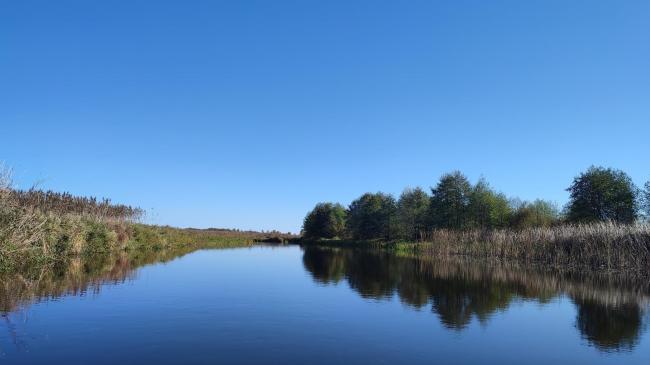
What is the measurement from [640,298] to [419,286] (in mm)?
8026

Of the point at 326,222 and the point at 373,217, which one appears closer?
the point at 373,217

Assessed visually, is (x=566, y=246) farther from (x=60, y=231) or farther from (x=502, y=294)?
(x=60, y=231)

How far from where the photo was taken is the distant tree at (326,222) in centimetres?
10231

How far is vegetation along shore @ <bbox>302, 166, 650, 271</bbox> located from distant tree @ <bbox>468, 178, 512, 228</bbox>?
0.13m

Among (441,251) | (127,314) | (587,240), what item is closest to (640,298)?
(587,240)

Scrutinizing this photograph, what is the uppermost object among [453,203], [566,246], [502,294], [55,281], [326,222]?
[453,203]

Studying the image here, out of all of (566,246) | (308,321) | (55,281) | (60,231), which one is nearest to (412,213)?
(566,246)

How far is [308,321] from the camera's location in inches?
492

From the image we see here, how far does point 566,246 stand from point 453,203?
1247 inches

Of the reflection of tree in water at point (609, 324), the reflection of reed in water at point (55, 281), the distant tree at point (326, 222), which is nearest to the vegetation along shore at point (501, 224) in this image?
the distant tree at point (326, 222)

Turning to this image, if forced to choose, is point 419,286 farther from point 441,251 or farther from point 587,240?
point 441,251

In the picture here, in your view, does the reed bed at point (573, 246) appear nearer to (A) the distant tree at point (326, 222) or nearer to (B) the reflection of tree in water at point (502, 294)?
(B) the reflection of tree in water at point (502, 294)

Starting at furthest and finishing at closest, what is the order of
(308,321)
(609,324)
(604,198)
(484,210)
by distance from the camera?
(484,210), (604,198), (609,324), (308,321)

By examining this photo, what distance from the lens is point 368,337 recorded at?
10844 mm
